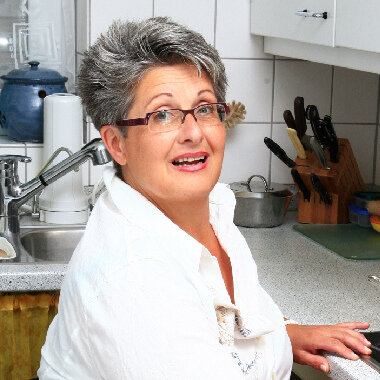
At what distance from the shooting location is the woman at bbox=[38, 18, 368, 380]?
119cm

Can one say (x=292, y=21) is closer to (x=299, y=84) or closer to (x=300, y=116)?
(x=300, y=116)

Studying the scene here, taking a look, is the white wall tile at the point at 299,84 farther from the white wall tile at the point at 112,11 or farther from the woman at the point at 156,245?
the woman at the point at 156,245

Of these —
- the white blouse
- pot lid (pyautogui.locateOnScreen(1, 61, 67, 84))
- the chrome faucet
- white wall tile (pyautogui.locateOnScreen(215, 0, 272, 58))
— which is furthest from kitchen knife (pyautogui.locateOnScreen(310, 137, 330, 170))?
the white blouse

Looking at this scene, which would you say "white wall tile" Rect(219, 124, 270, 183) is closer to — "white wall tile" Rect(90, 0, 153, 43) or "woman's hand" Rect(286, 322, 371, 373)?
"white wall tile" Rect(90, 0, 153, 43)

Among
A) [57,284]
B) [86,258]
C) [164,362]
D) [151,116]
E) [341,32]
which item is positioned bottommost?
[57,284]

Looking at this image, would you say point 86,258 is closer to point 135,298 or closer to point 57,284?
point 135,298

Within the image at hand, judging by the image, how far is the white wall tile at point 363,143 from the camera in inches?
112

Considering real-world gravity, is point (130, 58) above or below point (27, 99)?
above

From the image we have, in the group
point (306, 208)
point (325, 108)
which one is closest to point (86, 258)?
point (306, 208)

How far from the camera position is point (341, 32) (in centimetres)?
199

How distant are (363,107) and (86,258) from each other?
176 cm

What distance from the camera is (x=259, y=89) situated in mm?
2768

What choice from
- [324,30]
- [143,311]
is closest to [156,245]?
[143,311]

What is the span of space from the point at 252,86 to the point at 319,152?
39 cm
